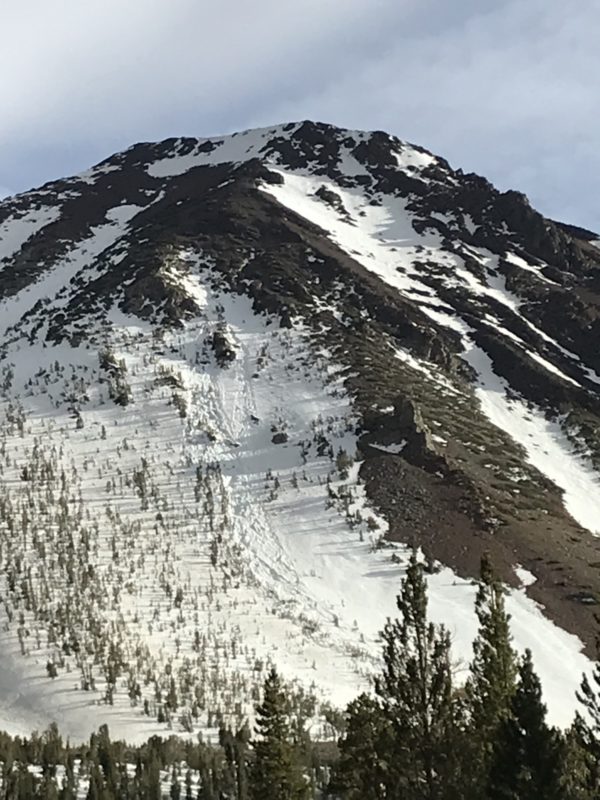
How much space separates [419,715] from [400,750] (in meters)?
0.89

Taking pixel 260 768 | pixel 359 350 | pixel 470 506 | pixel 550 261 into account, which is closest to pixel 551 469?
pixel 470 506

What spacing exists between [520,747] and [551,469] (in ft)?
164

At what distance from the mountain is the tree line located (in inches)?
158

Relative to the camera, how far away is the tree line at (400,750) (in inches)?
691

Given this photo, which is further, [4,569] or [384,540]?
[384,540]

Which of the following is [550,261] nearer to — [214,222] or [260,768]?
[214,222]

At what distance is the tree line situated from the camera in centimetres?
1756

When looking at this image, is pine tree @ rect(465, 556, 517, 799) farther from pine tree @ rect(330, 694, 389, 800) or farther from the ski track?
the ski track

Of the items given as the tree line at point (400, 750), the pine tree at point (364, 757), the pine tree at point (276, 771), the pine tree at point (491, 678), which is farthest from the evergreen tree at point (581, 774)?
the pine tree at point (276, 771)

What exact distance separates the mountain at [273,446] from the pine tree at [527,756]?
55.8 feet

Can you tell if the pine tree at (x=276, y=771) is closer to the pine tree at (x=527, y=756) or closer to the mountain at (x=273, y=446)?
the pine tree at (x=527, y=756)

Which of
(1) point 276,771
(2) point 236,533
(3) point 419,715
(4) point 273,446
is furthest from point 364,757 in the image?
(4) point 273,446

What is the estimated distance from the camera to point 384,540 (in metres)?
48.8

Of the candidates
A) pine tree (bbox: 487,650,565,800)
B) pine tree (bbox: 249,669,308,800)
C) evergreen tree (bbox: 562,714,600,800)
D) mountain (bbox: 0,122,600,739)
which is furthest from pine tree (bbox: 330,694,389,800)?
mountain (bbox: 0,122,600,739)
